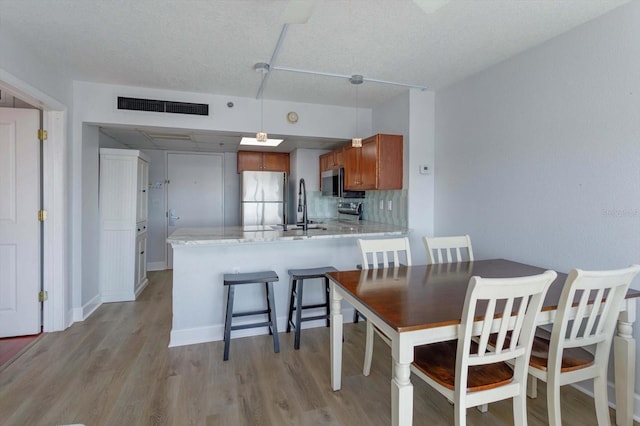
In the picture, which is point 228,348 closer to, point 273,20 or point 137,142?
point 273,20

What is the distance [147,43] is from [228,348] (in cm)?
250

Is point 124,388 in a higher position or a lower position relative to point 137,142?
lower

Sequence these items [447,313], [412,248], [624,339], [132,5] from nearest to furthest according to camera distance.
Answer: [447,313], [624,339], [132,5], [412,248]

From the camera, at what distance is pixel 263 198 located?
5504 millimetres

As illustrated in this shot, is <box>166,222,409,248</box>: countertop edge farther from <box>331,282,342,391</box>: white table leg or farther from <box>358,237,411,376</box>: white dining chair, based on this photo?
<box>331,282,342,391</box>: white table leg

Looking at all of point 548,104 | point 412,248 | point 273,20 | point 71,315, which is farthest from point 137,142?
point 548,104

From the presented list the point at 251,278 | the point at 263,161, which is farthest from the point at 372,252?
the point at 263,161

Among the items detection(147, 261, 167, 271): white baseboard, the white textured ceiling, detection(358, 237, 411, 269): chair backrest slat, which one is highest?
the white textured ceiling

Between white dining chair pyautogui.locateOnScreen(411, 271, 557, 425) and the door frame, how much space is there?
10.9 ft

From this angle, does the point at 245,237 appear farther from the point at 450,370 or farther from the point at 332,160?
the point at 332,160

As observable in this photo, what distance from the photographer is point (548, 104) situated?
2.43m

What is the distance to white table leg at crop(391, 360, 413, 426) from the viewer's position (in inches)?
52.5

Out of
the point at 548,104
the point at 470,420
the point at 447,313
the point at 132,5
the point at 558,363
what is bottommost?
the point at 470,420

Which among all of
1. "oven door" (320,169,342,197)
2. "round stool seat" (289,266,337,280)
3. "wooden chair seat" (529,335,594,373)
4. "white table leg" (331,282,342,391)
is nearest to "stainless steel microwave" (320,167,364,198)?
"oven door" (320,169,342,197)
